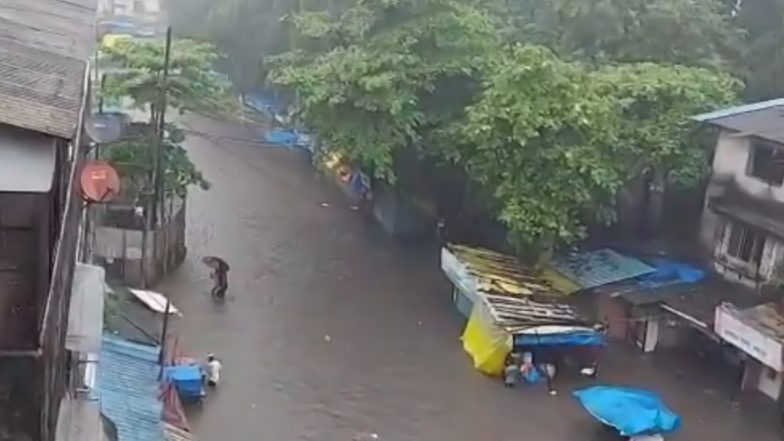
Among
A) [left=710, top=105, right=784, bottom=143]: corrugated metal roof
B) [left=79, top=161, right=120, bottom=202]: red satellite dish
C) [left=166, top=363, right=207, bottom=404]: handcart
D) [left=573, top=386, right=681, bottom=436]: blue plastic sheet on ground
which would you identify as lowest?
[left=166, top=363, right=207, bottom=404]: handcart

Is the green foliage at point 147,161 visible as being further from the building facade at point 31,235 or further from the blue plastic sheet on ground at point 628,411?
the building facade at point 31,235

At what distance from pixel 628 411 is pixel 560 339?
3.02 metres

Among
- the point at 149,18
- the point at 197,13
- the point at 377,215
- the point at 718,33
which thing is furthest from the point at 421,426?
the point at 149,18

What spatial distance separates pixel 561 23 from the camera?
98.9 ft

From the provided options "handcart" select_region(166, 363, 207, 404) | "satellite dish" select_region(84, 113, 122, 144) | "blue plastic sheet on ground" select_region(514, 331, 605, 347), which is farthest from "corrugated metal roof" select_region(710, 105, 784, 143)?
"satellite dish" select_region(84, 113, 122, 144)

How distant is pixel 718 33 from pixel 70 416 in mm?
23154

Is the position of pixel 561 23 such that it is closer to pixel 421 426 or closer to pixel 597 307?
pixel 597 307

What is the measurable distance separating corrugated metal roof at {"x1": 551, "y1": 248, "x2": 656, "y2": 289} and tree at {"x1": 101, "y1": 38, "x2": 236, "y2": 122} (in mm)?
9633

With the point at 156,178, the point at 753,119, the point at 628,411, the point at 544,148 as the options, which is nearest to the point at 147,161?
the point at 156,178

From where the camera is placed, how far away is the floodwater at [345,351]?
1934 centimetres

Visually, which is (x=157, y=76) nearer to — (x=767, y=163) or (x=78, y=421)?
(x=767, y=163)

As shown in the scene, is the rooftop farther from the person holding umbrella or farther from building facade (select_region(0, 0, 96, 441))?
building facade (select_region(0, 0, 96, 441))

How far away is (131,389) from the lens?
15.3 m

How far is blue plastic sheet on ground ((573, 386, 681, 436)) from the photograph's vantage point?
60.3 ft
